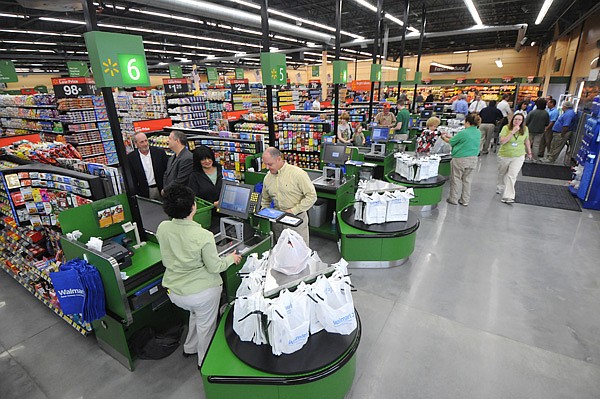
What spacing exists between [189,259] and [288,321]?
2.79 feet

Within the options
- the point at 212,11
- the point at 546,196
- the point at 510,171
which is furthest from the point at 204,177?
the point at 212,11

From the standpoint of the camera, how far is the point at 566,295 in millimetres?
3744

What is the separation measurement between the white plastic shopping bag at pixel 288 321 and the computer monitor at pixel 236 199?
3.30ft

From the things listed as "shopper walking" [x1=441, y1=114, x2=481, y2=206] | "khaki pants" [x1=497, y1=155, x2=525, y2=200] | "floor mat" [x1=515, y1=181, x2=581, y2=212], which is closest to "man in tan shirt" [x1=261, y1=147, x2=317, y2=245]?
"shopper walking" [x1=441, y1=114, x2=481, y2=206]

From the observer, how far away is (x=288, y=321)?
2033 mm

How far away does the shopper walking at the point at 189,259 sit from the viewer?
2174mm

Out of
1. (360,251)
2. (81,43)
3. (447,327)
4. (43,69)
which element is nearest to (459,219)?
(360,251)

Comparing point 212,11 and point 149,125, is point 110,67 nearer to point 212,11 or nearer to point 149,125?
point 149,125

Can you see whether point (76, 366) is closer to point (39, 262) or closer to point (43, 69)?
point (39, 262)

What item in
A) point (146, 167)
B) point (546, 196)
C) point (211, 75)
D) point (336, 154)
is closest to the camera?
point (146, 167)

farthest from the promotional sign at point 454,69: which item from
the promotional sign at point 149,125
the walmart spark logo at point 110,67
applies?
the walmart spark logo at point 110,67

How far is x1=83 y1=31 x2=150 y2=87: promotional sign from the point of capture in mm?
2668

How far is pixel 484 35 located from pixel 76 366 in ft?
83.3

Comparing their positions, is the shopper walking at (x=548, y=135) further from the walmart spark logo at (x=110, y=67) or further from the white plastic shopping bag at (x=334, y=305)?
the walmart spark logo at (x=110, y=67)
